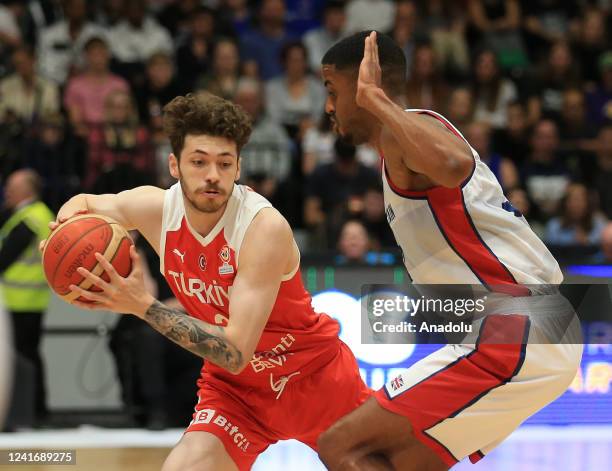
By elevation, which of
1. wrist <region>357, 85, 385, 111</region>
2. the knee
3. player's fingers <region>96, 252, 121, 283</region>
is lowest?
the knee

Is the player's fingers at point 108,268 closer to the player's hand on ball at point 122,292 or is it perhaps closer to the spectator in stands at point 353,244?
the player's hand on ball at point 122,292

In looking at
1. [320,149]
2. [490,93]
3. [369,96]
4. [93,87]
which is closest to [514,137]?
[490,93]

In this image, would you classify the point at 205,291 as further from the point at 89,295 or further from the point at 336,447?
the point at 336,447

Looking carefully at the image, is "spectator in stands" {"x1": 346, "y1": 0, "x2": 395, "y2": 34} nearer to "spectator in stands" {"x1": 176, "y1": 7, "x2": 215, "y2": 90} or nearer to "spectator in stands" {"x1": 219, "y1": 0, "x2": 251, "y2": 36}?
"spectator in stands" {"x1": 219, "y1": 0, "x2": 251, "y2": 36}

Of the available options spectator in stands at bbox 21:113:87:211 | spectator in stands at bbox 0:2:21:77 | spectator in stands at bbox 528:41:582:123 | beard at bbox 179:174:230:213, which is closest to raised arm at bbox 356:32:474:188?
beard at bbox 179:174:230:213

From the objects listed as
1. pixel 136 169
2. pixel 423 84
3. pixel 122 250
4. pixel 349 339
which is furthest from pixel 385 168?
pixel 423 84

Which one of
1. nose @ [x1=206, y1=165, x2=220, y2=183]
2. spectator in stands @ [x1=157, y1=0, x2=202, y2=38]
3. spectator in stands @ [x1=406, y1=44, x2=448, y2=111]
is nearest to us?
nose @ [x1=206, y1=165, x2=220, y2=183]

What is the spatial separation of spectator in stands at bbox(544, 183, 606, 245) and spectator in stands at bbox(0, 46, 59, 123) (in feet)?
14.9

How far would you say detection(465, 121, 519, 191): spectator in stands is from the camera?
9039 mm

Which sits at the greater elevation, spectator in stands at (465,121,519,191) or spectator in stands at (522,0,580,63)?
spectator in stands at (522,0,580,63)

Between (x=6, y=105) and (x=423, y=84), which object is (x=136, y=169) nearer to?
(x=6, y=105)

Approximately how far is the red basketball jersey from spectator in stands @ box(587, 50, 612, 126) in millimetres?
6753

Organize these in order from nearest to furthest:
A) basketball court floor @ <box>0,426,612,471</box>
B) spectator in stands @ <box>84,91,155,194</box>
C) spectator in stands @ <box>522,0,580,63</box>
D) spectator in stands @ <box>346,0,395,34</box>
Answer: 1. basketball court floor @ <box>0,426,612,471</box>
2. spectator in stands @ <box>84,91,155,194</box>
3. spectator in stands @ <box>346,0,395,34</box>
4. spectator in stands @ <box>522,0,580,63</box>

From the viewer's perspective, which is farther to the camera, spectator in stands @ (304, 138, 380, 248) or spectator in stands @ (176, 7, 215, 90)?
spectator in stands @ (176, 7, 215, 90)
